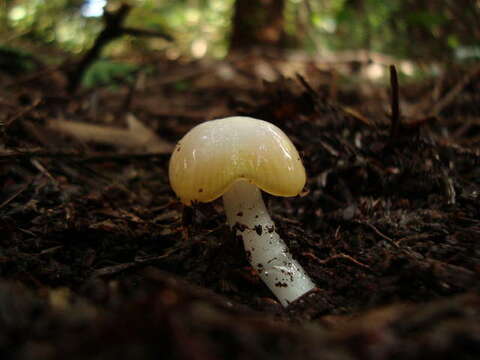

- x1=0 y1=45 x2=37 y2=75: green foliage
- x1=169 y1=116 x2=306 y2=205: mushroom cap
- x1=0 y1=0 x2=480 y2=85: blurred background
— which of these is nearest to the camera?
x1=169 y1=116 x2=306 y2=205: mushroom cap

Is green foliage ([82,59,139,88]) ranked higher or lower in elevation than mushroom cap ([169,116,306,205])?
lower

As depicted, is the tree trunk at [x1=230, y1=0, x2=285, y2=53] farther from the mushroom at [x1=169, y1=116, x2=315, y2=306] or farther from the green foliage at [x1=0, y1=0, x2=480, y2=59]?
the mushroom at [x1=169, y1=116, x2=315, y2=306]

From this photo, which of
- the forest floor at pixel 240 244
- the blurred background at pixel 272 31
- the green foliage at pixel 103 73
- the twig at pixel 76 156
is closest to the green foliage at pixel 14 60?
the blurred background at pixel 272 31

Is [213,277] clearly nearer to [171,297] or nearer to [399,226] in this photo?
[171,297]

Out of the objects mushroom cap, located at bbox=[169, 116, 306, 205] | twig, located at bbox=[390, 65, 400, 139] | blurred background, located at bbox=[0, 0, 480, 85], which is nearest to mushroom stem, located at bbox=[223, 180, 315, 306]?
mushroom cap, located at bbox=[169, 116, 306, 205]

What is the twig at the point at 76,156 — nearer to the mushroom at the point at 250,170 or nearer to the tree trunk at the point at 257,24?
the mushroom at the point at 250,170

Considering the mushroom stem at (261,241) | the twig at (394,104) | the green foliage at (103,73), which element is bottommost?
the green foliage at (103,73)
